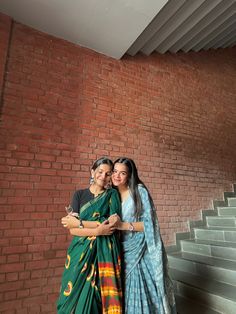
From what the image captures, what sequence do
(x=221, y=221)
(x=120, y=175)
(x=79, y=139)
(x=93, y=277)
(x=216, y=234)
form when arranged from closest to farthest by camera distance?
(x=93, y=277), (x=120, y=175), (x=79, y=139), (x=216, y=234), (x=221, y=221)

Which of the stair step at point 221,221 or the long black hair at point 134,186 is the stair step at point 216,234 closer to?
the stair step at point 221,221

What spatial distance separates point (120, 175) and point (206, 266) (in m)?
1.75

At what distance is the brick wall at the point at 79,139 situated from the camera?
6.91ft

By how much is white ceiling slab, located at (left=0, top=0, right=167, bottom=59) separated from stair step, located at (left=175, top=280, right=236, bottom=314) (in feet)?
9.13

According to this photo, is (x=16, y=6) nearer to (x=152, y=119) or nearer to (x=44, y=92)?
(x=44, y=92)

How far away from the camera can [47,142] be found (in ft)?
7.80

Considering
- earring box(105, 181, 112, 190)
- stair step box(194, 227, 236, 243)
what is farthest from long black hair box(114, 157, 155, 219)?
stair step box(194, 227, 236, 243)

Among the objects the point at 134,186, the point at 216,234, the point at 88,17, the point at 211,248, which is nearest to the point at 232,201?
the point at 216,234

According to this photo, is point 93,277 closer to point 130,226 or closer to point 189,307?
point 130,226

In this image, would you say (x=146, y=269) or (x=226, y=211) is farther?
(x=226, y=211)

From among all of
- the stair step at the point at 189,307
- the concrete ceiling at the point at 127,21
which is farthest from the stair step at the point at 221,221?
the concrete ceiling at the point at 127,21

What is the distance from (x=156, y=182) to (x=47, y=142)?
1.54 metres

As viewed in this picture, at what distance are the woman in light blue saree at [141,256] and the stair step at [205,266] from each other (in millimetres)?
1217

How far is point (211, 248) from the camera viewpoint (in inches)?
104
